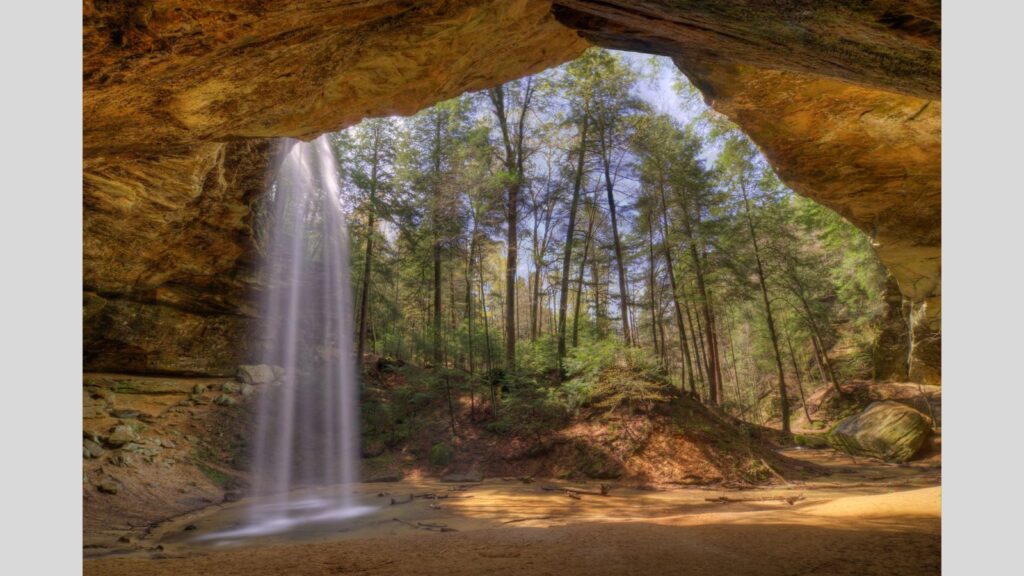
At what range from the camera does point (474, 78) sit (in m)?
6.38

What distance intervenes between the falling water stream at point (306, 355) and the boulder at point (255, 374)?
0.39 metres

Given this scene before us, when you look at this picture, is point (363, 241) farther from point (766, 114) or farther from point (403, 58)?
point (766, 114)

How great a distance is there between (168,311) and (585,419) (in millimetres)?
13944

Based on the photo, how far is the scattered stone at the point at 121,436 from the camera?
9617 millimetres

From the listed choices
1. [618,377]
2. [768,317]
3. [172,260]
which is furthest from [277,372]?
[768,317]

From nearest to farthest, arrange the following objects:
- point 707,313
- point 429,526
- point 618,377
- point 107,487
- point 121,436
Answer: point 429,526
point 107,487
point 121,436
point 618,377
point 707,313

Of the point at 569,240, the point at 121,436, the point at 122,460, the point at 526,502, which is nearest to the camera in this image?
the point at 526,502

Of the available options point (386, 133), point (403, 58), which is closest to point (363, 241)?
point (386, 133)

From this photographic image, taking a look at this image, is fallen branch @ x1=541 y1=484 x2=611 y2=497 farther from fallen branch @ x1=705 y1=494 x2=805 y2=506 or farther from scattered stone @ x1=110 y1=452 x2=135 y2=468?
scattered stone @ x1=110 y1=452 x2=135 y2=468

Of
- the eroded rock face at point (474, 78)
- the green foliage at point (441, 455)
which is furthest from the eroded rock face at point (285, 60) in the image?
the green foliage at point (441, 455)

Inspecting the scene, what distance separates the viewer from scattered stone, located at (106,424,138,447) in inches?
379

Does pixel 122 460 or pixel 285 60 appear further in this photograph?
pixel 122 460

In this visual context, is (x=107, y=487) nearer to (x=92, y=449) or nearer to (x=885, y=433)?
(x=92, y=449)

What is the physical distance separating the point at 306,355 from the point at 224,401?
412 cm
